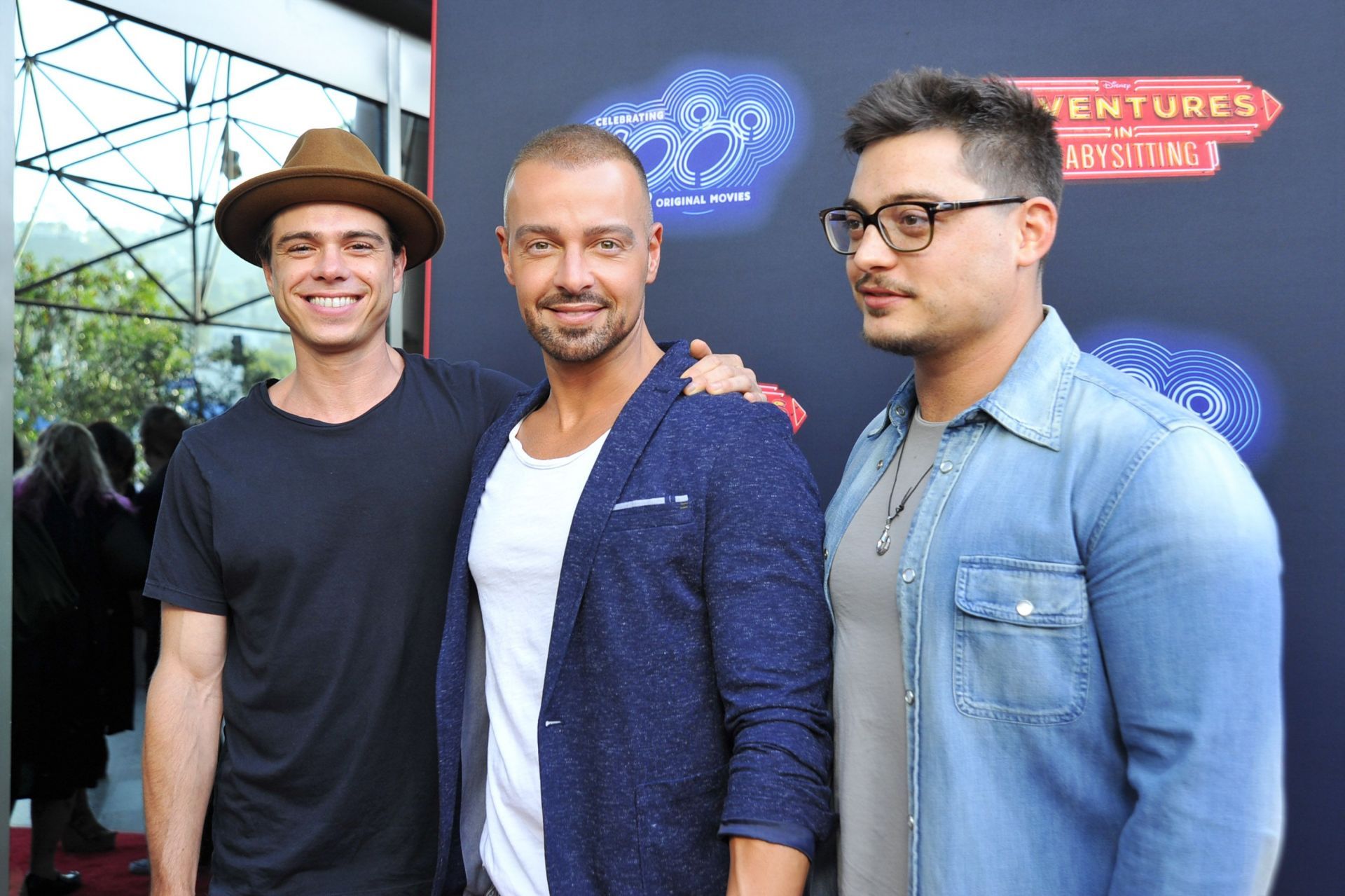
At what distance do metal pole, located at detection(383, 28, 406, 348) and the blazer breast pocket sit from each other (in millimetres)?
1911

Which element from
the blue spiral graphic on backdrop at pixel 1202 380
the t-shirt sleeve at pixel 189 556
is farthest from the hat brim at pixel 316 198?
the blue spiral graphic on backdrop at pixel 1202 380

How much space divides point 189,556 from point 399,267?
2.48ft

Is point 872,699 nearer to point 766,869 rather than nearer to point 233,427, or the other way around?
point 766,869

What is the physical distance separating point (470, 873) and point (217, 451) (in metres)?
0.95

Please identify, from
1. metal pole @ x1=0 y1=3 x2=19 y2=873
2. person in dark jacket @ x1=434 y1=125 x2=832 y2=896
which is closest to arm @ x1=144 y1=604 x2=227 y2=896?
person in dark jacket @ x1=434 y1=125 x2=832 y2=896

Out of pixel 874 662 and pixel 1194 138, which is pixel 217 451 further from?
pixel 1194 138

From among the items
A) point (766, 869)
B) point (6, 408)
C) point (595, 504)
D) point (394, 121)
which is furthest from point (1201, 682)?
point (394, 121)

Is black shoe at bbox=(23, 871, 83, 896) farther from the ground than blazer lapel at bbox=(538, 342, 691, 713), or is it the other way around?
blazer lapel at bbox=(538, 342, 691, 713)

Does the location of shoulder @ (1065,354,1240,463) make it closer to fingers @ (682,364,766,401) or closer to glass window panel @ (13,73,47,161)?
fingers @ (682,364,766,401)

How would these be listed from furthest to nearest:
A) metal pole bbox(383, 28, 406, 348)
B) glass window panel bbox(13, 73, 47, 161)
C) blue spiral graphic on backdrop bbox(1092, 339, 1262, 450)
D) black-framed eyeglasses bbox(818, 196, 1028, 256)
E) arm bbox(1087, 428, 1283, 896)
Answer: metal pole bbox(383, 28, 406, 348) → glass window panel bbox(13, 73, 47, 161) → blue spiral graphic on backdrop bbox(1092, 339, 1262, 450) → black-framed eyeglasses bbox(818, 196, 1028, 256) → arm bbox(1087, 428, 1283, 896)

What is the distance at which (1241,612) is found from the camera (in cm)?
115

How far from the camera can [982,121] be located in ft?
5.02

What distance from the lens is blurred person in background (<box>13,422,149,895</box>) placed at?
3.04 m

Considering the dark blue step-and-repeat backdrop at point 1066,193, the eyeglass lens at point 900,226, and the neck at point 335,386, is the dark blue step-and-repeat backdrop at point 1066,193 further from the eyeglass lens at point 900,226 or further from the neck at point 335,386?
the eyeglass lens at point 900,226
